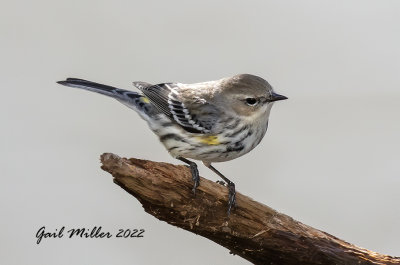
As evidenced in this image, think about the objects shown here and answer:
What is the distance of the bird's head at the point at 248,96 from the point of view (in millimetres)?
3414

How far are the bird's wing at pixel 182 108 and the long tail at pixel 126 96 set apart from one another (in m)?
0.05

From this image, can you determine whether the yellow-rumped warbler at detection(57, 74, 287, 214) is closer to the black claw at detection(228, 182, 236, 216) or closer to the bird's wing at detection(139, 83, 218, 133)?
the bird's wing at detection(139, 83, 218, 133)

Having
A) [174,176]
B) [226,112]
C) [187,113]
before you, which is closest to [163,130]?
[187,113]

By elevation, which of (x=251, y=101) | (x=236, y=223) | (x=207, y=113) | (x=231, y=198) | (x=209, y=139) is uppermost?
(x=251, y=101)

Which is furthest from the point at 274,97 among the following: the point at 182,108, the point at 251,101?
the point at 182,108

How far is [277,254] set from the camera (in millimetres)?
2703

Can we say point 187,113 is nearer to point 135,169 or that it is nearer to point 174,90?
point 174,90

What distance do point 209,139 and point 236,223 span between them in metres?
0.72

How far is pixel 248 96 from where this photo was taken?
3.45 metres

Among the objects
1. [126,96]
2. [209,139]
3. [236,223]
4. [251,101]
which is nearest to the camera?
[236,223]

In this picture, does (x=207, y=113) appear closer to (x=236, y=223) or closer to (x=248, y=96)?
(x=248, y=96)

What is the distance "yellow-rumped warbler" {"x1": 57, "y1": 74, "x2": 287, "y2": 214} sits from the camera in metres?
3.35

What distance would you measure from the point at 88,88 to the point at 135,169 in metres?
1.18

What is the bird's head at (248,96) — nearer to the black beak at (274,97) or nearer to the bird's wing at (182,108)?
the black beak at (274,97)
